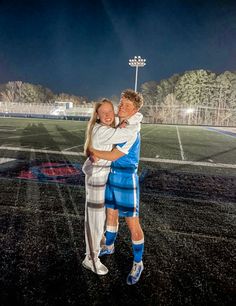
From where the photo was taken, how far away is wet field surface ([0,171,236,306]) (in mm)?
2514

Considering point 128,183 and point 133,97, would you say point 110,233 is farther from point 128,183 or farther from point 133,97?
point 133,97

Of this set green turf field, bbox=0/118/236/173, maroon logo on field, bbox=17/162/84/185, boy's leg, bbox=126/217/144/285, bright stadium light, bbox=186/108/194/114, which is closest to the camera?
boy's leg, bbox=126/217/144/285

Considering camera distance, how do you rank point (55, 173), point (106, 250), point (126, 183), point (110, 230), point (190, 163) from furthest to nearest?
point (190, 163)
point (55, 173)
point (106, 250)
point (110, 230)
point (126, 183)

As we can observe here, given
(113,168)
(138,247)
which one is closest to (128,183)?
(113,168)

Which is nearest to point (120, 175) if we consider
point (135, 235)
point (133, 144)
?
point (133, 144)

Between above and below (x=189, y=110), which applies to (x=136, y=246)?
below

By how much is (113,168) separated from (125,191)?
0.26 metres

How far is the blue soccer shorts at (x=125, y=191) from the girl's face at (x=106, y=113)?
51 cm

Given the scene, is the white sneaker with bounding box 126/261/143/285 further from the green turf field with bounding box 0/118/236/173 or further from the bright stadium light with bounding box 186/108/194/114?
the bright stadium light with bounding box 186/108/194/114

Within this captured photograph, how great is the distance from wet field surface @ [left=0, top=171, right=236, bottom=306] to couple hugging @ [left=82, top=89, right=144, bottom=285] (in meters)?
0.27

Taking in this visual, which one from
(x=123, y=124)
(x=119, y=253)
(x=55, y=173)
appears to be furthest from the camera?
(x=55, y=173)

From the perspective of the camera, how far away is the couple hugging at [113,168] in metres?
2.53

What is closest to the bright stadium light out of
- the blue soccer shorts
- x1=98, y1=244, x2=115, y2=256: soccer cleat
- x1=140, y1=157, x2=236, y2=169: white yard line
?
x1=140, y1=157, x2=236, y2=169: white yard line

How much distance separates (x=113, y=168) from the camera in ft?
8.91
